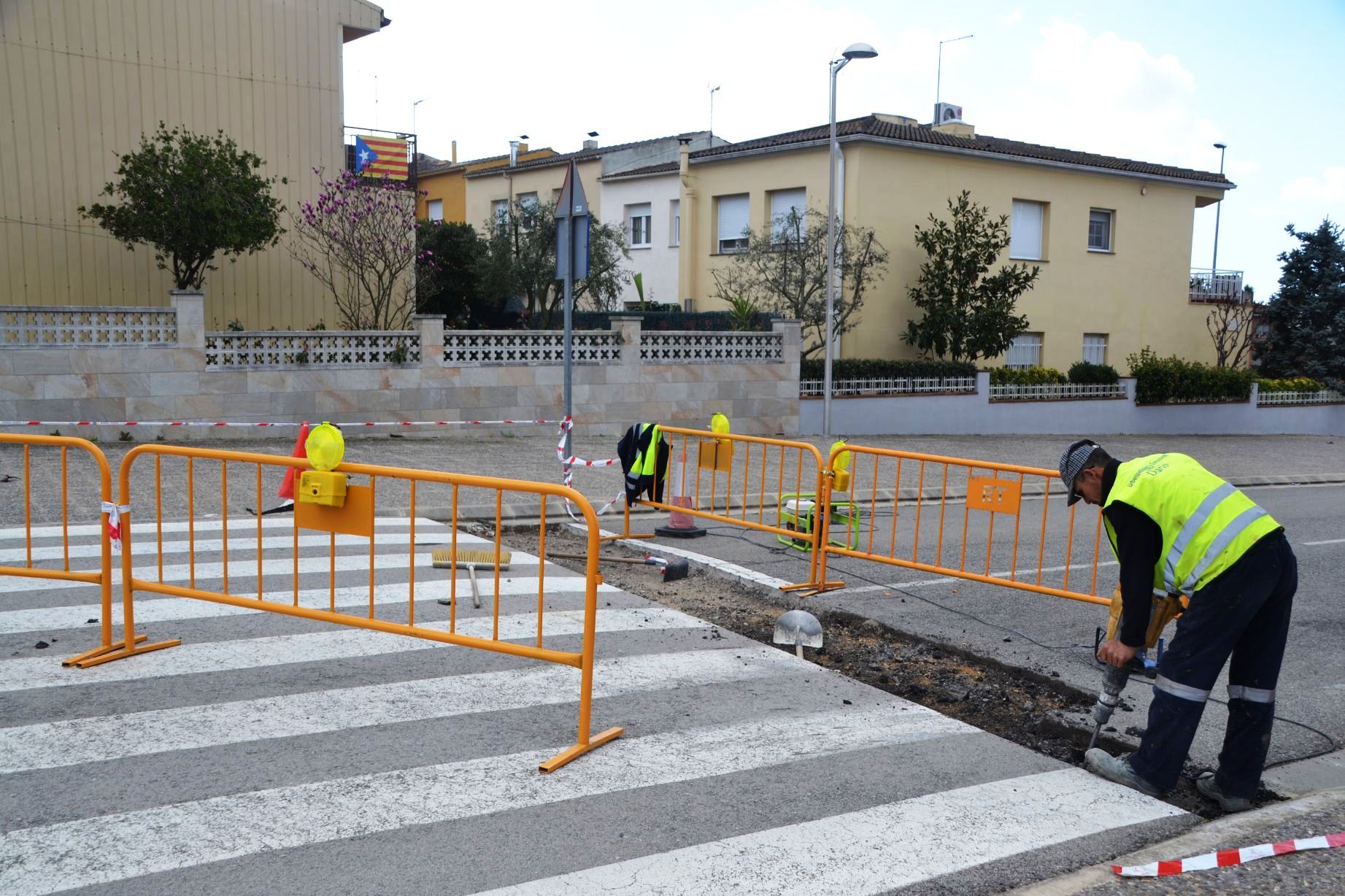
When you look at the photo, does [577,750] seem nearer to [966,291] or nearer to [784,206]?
[966,291]

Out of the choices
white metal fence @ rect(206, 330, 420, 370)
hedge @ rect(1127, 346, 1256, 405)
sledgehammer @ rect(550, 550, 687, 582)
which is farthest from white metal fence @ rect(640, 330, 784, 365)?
hedge @ rect(1127, 346, 1256, 405)

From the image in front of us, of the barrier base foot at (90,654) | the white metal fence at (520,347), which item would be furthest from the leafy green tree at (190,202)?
the barrier base foot at (90,654)

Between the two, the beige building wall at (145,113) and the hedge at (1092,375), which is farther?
the hedge at (1092,375)

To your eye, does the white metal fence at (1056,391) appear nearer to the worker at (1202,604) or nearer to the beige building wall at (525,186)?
the beige building wall at (525,186)

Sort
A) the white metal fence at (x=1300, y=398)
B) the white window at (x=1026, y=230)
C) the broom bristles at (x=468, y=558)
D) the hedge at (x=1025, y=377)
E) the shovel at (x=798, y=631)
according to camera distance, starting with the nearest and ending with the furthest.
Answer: the shovel at (x=798, y=631) < the broom bristles at (x=468, y=558) < the hedge at (x=1025, y=377) < the white window at (x=1026, y=230) < the white metal fence at (x=1300, y=398)

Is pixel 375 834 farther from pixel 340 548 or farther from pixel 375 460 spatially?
pixel 375 460

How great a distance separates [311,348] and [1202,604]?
14.6 metres

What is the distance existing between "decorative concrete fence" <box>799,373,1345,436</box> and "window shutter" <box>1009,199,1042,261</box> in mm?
4738

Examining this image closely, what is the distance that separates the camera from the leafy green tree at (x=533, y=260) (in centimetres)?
2712

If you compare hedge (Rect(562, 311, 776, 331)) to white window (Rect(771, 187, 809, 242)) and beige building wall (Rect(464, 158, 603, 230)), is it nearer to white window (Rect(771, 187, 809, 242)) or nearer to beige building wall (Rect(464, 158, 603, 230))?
white window (Rect(771, 187, 809, 242))

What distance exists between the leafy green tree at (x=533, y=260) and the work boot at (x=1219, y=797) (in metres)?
23.2

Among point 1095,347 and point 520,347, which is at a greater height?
point 1095,347

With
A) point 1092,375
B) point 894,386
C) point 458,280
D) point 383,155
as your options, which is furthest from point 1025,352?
point 383,155

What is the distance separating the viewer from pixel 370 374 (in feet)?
55.6
